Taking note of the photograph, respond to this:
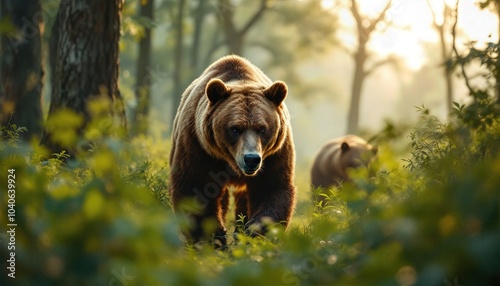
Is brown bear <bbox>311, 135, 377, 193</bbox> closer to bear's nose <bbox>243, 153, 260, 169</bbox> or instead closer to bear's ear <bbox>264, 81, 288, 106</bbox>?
bear's ear <bbox>264, 81, 288, 106</bbox>

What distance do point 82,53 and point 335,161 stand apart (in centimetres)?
579

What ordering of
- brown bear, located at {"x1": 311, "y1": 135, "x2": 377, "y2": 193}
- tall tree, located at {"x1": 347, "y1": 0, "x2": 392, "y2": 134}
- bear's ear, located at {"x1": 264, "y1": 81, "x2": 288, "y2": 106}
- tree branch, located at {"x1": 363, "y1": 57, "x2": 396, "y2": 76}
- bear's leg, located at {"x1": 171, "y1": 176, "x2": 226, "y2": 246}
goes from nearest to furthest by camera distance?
1. bear's leg, located at {"x1": 171, "y1": 176, "x2": 226, "y2": 246}
2. bear's ear, located at {"x1": 264, "y1": 81, "x2": 288, "y2": 106}
3. brown bear, located at {"x1": 311, "y1": 135, "x2": 377, "y2": 193}
4. tall tree, located at {"x1": 347, "y1": 0, "x2": 392, "y2": 134}
5. tree branch, located at {"x1": 363, "y1": 57, "x2": 396, "y2": 76}

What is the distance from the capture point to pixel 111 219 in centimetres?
254

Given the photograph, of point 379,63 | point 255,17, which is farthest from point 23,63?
point 255,17

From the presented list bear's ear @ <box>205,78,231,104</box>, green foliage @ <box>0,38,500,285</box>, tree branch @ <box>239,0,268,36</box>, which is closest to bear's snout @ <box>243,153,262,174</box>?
bear's ear @ <box>205,78,231,104</box>

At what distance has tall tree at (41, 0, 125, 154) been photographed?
8727 mm

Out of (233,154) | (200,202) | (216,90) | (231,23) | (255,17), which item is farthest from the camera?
(231,23)

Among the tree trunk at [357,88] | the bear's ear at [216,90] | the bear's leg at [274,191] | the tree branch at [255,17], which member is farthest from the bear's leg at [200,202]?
the tree branch at [255,17]

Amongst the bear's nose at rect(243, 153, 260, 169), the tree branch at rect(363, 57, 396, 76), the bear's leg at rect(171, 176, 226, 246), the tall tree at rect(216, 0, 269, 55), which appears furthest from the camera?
the tall tree at rect(216, 0, 269, 55)

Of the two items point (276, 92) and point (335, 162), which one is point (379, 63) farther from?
point (276, 92)

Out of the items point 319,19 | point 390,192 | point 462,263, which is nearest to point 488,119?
point 390,192

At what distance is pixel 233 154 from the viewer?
6.35 metres

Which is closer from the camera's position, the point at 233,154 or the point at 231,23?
the point at 233,154

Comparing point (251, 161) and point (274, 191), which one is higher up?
point (251, 161)
